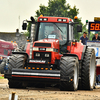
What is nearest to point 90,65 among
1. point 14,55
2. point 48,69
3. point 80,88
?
point 80,88

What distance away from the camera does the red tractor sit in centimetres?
1288

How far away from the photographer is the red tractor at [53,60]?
42.2ft

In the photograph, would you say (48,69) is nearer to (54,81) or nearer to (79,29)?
(54,81)

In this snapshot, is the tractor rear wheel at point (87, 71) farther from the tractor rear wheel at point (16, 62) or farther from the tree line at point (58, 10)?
the tree line at point (58, 10)

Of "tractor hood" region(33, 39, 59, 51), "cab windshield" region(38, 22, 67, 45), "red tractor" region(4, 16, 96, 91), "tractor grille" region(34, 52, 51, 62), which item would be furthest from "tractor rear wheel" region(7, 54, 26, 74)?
"cab windshield" region(38, 22, 67, 45)

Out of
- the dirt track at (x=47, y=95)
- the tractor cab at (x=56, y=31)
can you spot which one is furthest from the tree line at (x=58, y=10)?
the dirt track at (x=47, y=95)

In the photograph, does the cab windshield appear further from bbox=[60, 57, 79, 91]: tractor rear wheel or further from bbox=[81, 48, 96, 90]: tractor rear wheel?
bbox=[60, 57, 79, 91]: tractor rear wheel

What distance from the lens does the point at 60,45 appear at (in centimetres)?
1442

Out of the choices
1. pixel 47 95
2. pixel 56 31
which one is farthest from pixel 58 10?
pixel 47 95

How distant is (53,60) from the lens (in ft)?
44.8

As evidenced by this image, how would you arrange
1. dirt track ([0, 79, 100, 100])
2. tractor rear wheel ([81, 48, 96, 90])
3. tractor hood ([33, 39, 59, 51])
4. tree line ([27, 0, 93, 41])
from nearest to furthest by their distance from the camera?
dirt track ([0, 79, 100, 100]) < tractor hood ([33, 39, 59, 51]) < tractor rear wheel ([81, 48, 96, 90]) < tree line ([27, 0, 93, 41])

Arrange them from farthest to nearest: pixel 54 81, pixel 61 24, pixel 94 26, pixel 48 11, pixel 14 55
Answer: pixel 48 11
pixel 94 26
pixel 61 24
pixel 14 55
pixel 54 81

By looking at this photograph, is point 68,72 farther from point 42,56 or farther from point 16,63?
point 16,63

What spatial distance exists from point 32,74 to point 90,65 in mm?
2807
